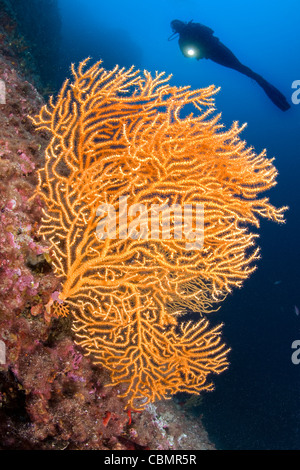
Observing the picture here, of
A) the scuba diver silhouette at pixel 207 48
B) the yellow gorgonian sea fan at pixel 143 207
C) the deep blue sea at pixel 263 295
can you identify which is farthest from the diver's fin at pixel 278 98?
the yellow gorgonian sea fan at pixel 143 207

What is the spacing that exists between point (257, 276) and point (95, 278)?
986 inches

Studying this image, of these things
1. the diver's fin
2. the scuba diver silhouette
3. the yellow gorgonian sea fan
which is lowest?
the yellow gorgonian sea fan

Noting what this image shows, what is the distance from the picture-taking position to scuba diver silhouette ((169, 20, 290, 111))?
9.73m

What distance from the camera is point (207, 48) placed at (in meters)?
9.98

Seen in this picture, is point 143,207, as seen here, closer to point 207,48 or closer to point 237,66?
point 207,48

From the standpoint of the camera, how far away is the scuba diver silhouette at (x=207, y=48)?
9.73 meters

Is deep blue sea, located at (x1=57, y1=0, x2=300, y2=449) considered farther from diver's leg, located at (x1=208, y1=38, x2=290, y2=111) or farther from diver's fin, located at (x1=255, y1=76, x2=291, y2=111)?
diver's fin, located at (x1=255, y1=76, x2=291, y2=111)

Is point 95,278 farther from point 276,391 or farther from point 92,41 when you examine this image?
point 92,41

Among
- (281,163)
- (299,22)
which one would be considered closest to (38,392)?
(281,163)

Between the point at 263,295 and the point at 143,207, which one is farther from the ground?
the point at 263,295

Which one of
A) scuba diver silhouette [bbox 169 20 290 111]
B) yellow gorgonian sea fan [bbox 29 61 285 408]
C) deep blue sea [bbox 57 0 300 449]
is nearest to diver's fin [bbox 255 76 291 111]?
scuba diver silhouette [bbox 169 20 290 111]

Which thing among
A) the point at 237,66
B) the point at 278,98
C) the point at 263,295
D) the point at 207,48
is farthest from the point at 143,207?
the point at 263,295

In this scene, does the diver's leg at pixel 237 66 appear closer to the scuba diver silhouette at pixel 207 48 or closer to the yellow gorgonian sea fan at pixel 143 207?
the scuba diver silhouette at pixel 207 48

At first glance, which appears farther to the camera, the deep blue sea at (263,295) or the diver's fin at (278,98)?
the deep blue sea at (263,295)
